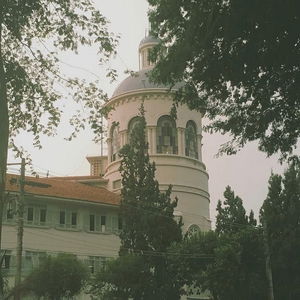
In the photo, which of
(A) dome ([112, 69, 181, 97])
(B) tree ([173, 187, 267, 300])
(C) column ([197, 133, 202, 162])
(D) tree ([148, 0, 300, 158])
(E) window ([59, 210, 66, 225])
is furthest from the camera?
(C) column ([197, 133, 202, 162])

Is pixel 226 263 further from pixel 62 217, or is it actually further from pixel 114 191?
pixel 114 191

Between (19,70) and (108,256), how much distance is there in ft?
101

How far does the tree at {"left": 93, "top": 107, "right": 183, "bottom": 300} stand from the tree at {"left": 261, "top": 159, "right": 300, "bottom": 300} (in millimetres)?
5521

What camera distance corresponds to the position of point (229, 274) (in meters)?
31.8

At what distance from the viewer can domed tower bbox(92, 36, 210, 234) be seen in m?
48.8

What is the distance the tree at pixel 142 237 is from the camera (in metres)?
34.1

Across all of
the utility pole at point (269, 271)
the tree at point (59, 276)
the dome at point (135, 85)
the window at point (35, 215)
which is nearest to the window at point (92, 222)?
the window at point (35, 215)

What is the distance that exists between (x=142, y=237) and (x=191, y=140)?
15493 millimetres

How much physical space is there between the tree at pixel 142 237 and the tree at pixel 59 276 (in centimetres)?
191

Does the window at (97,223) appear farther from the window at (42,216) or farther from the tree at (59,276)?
the tree at (59,276)

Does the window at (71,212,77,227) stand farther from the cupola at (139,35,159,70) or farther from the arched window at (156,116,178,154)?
the cupola at (139,35,159,70)

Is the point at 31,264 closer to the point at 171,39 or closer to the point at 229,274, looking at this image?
the point at 229,274

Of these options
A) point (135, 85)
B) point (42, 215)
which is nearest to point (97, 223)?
point (42, 215)

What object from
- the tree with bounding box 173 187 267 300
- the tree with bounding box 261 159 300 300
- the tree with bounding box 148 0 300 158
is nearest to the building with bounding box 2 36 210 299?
the tree with bounding box 173 187 267 300
